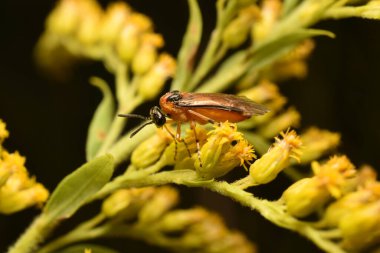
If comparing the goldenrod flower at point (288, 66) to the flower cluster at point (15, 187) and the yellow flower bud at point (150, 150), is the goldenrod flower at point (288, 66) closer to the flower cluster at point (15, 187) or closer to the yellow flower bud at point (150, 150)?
the yellow flower bud at point (150, 150)

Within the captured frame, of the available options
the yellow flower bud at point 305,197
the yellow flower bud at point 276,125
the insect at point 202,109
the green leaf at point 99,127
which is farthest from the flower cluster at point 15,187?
the yellow flower bud at point 276,125

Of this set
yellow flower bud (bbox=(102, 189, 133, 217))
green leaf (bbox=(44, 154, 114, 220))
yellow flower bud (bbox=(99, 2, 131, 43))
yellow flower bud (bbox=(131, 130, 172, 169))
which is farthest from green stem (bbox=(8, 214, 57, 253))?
yellow flower bud (bbox=(99, 2, 131, 43))

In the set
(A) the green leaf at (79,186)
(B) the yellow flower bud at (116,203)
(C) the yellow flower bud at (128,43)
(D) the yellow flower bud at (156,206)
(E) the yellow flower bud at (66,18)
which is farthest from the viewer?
(E) the yellow flower bud at (66,18)

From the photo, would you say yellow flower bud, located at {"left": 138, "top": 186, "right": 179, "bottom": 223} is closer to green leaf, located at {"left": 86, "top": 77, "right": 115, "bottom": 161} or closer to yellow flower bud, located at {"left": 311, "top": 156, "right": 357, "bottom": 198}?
green leaf, located at {"left": 86, "top": 77, "right": 115, "bottom": 161}

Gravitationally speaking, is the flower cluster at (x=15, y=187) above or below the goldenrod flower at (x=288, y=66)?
below

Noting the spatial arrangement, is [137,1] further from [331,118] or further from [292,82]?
[331,118]

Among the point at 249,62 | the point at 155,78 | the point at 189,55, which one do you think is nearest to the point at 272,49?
the point at 249,62

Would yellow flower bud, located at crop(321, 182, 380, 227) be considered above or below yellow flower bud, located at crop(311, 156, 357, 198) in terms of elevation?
below
